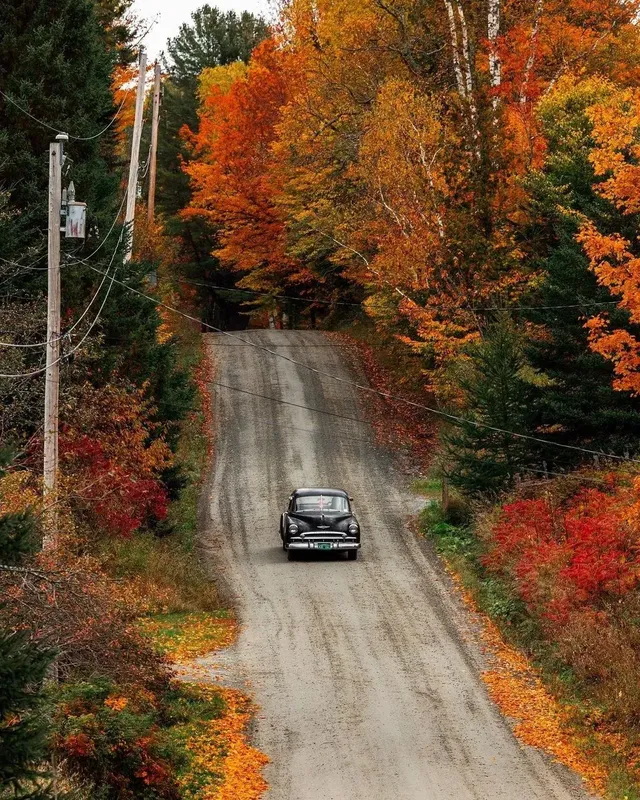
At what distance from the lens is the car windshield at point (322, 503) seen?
27.9 meters

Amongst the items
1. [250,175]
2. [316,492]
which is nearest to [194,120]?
[250,175]

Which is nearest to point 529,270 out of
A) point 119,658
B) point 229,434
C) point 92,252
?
point 229,434

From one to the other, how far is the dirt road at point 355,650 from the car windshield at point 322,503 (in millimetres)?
1320

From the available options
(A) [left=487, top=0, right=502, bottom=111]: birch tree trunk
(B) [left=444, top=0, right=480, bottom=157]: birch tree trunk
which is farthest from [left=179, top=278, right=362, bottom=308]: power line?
(A) [left=487, top=0, right=502, bottom=111]: birch tree trunk

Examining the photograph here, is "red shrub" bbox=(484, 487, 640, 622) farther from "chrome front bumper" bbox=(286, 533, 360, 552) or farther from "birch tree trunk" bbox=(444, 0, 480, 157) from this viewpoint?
"birch tree trunk" bbox=(444, 0, 480, 157)

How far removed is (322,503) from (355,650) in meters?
7.73

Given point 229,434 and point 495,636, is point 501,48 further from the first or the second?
point 495,636

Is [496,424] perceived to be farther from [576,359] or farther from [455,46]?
[455,46]

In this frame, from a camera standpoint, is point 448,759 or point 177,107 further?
point 177,107

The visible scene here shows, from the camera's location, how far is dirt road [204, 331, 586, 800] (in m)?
15.0

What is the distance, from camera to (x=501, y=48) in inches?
1481

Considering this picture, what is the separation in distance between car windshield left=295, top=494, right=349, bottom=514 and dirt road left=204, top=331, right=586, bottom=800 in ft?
4.33

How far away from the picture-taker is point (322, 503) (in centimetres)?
2816

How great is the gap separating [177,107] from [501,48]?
29621 mm
